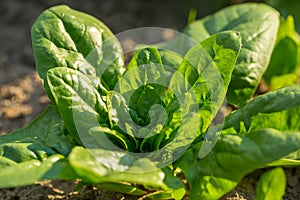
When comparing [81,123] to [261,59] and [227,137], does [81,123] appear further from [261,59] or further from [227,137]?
[261,59]

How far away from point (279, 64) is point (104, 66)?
78cm

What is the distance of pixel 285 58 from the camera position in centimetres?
204

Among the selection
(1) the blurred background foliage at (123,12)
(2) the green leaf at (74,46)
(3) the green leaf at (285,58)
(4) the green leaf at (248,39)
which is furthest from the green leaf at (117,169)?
(1) the blurred background foliage at (123,12)

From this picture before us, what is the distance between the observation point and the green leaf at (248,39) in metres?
1.75

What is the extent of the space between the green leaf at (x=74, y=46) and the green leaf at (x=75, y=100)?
145 mm

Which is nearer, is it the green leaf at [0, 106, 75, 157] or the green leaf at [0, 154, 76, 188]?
the green leaf at [0, 154, 76, 188]

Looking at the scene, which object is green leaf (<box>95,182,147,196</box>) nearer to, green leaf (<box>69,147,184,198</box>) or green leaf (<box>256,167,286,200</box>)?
green leaf (<box>69,147,184,198</box>)

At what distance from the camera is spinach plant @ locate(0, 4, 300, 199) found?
4.14 ft

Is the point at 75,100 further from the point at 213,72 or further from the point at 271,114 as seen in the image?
the point at 271,114

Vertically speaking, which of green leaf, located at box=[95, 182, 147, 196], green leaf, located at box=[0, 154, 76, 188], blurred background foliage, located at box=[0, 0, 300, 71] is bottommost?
green leaf, located at box=[95, 182, 147, 196]

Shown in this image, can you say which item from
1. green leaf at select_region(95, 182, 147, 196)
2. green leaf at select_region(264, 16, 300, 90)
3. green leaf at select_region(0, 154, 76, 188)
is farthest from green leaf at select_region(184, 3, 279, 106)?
green leaf at select_region(0, 154, 76, 188)

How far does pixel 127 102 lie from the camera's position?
1.51 metres

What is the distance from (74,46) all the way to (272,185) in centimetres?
75

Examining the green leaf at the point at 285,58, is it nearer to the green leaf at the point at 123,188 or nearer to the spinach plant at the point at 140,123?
the spinach plant at the point at 140,123
